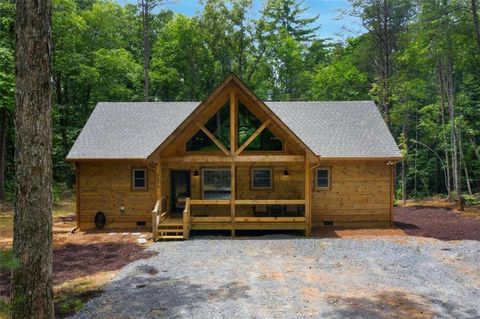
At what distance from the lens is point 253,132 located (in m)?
15.0

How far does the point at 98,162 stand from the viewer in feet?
53.6

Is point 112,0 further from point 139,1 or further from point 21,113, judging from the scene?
point 21,113

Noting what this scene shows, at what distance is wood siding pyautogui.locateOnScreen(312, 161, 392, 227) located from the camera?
16.4 metres

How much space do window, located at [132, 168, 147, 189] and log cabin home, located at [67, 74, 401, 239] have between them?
4cm

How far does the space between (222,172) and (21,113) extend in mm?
11239

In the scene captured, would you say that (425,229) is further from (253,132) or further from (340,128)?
(253,132)

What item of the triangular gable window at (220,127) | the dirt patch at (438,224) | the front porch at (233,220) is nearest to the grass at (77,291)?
the front porch at (233,220)

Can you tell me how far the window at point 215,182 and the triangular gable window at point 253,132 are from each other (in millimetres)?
1738

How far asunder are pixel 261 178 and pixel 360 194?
393cm

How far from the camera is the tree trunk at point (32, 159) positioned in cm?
536

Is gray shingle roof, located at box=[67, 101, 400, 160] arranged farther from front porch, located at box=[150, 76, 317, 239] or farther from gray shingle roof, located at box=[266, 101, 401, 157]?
front porch, located at box=[150, 76, 317, 239]

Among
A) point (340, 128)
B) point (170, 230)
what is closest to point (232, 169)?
point (170, 230)

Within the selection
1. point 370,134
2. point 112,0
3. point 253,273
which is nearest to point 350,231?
point 370,134

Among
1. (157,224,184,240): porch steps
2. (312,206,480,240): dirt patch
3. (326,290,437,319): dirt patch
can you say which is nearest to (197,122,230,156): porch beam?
(157,224,184,240): porch steps
